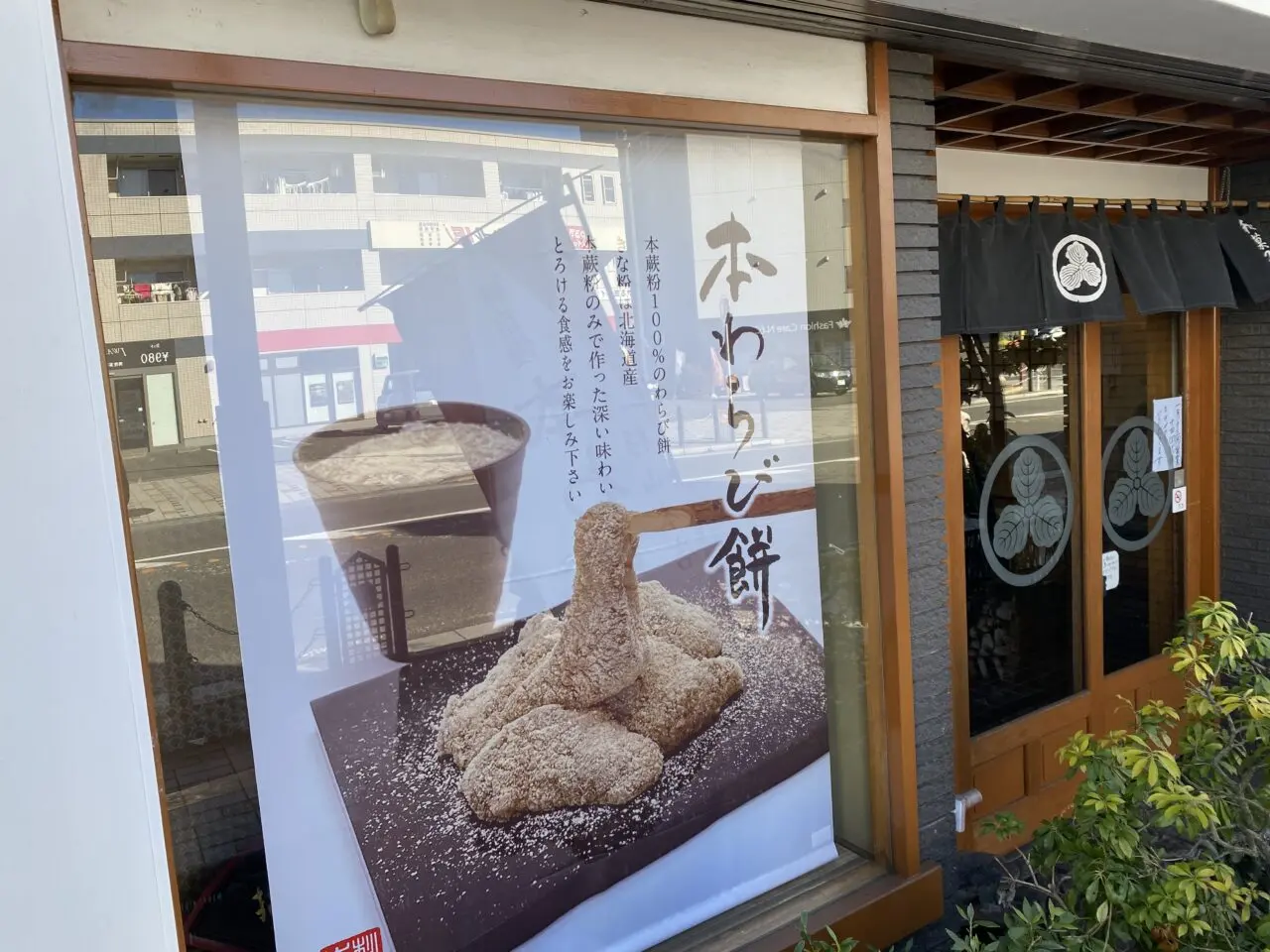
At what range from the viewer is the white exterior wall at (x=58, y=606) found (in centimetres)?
126

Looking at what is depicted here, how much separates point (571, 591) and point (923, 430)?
1667 mm

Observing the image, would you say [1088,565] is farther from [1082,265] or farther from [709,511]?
[709,511]

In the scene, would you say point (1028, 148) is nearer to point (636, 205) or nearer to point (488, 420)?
point (636, 205)

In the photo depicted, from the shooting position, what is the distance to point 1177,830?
271cm

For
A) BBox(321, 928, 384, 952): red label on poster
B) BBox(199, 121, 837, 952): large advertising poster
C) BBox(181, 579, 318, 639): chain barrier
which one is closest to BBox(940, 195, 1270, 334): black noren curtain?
BBox(199, 121, 837, 952): large advertising poster

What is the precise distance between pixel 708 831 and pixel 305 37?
2.83 meters

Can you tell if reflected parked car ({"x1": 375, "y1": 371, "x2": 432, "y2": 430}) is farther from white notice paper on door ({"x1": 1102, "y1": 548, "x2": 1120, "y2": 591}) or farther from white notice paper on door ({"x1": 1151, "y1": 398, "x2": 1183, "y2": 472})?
white notice paper on door ({"x1": 1151, "y1": 398, "x2": 1183, "y2": 472})

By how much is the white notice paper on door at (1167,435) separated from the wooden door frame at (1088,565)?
13 centimetres

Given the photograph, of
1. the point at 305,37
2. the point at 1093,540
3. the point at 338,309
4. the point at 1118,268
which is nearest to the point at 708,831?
the point at 338,309

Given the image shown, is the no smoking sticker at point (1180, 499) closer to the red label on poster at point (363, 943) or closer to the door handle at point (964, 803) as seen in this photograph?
the door handle at point (964, 803)

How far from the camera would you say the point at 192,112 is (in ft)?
7.52

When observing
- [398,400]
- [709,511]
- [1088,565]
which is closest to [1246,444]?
[1088,565]

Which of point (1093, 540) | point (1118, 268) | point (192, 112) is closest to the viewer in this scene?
point (192, 112)

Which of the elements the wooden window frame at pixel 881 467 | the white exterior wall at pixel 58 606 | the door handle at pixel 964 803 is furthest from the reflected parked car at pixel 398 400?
the door handle at pixel 964 803
